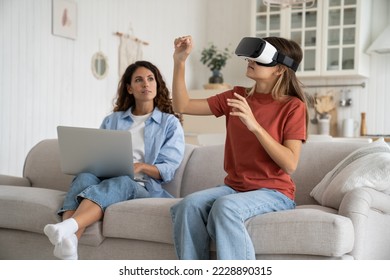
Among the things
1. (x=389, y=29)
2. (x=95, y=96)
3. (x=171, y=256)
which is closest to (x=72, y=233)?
(x=171, y=256)

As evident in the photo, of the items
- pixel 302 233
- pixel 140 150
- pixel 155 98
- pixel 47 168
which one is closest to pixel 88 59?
pixel 47 168

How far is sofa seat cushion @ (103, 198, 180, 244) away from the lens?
82.7 inches

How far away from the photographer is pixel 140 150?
8.70ft

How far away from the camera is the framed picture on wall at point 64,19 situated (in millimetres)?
3977

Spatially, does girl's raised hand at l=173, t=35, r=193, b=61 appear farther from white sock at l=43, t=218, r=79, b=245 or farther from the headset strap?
white sock at l=43, t=218, r=79, b=245

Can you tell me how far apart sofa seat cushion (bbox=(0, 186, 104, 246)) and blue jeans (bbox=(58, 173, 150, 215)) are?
7 cm

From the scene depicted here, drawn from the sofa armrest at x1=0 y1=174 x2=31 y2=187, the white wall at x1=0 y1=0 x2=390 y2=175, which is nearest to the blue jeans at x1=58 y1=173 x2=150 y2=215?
the sofa armrest at x1=0 y1=174 x2=31 y2=187

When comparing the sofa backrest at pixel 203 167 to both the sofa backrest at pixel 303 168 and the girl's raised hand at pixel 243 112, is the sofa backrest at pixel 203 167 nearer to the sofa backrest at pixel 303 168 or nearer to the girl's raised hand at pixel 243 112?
the sofa backrest at pixel 303 168

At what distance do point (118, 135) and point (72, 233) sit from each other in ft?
1.50

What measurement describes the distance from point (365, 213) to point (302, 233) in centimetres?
25

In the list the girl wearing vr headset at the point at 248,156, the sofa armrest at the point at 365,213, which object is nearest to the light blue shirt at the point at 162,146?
the girl wearing vr headset at the point at 248,156

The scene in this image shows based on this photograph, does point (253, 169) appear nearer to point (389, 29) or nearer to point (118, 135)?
point (118, 135)

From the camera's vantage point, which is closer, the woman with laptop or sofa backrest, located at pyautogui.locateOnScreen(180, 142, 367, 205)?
the woman with laptop

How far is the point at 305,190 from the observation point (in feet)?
8.21
